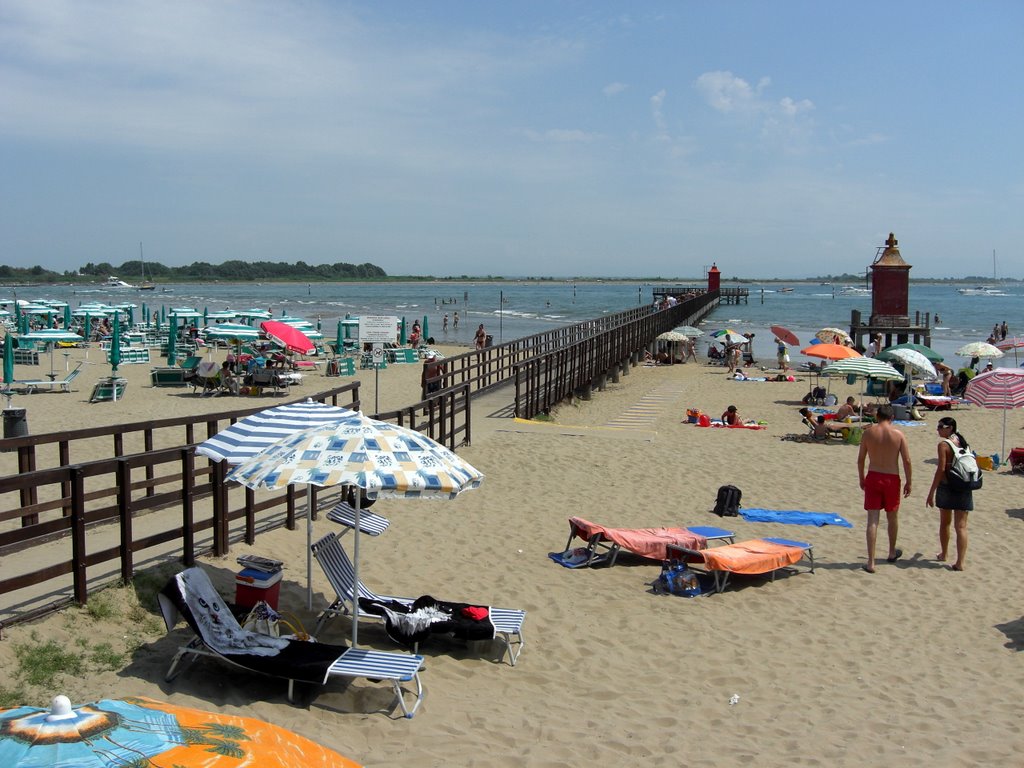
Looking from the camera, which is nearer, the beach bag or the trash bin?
the beach bag

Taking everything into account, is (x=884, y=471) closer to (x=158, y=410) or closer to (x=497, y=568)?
(x=497, y=568)

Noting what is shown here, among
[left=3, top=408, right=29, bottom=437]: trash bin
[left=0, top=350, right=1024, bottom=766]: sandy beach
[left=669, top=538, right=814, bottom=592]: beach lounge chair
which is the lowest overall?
[left=0, top=350, right=1024, bottom=766]: sandy beach

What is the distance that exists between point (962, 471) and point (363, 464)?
564 cm

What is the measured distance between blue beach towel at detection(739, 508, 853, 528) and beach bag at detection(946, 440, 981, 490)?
1781 mm

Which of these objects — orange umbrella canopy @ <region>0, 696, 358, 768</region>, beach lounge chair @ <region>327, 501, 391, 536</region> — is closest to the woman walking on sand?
beach lounge chair @ <region>327, 501, 391, 536</region>

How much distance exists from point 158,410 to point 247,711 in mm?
14570

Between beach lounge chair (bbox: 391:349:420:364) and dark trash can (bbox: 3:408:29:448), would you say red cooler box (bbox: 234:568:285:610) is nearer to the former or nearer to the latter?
dark trash can (bbox: 3:408:29:448)

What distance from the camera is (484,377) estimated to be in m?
18.3

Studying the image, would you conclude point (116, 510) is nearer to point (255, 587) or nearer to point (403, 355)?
point (255, 587)

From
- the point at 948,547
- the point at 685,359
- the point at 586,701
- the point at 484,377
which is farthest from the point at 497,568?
the point at 685,359

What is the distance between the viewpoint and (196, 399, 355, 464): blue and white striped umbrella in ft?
18.8

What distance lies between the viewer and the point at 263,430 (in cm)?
597

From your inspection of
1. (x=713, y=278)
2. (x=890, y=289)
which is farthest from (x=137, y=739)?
(x=713, y=278)

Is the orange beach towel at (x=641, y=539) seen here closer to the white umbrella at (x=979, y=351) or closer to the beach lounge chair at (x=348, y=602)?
the beach lounge chair at (x=348, y=602)
